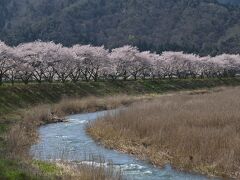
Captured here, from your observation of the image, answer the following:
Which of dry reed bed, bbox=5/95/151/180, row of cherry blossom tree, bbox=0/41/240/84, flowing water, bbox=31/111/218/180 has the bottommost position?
flowing water, bbox=31/111/218/180

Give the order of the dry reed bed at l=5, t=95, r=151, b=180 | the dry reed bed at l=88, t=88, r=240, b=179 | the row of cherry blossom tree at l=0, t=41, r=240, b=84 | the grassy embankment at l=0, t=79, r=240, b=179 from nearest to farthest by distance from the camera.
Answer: the dry reed bed at l=5, t=95, r=151, b=180, the grassy embankment at l=0, t=79, r=240, b=179, the dry reed bed at l=88, t=88, r=240, b=179, the row of cherry blossom tree at l=0, t=41, r=240, b=84

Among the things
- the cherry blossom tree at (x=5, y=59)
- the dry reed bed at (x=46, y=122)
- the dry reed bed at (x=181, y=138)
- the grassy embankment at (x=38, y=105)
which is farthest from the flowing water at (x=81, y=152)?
the cherry blossom tree at (x=5, y=59)

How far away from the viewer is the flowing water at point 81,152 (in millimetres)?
25516

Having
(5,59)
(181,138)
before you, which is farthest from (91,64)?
(181,138)

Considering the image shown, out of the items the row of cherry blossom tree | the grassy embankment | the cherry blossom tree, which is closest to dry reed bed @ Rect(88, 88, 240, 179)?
the grassy embankment

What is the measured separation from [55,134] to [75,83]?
4382cm

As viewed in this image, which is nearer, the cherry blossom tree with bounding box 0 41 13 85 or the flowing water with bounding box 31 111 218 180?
the flowing water with bounding box 31 111 218 180

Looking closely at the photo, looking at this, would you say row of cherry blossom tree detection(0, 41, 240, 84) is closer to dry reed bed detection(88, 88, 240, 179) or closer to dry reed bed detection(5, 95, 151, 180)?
dry reed bed detection(5, 95, 151, 180)

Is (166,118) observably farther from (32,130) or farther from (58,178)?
(58,178)

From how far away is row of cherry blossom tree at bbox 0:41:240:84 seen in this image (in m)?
79.6

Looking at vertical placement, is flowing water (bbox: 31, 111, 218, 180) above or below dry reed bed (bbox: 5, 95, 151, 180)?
below

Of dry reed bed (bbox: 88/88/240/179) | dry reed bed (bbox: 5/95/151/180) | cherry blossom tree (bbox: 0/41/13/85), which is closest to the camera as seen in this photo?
dry reed bed (bbox: 5/95/151/180)

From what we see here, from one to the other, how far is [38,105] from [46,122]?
1277 centimetres

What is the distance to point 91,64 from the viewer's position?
330 ft
